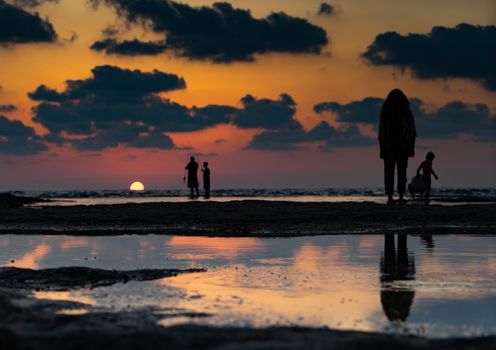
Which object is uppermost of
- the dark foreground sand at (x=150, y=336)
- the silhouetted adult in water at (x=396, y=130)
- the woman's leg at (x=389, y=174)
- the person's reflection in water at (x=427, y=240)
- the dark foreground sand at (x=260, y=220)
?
the silhouetted adult in water at (x=396, y=130)

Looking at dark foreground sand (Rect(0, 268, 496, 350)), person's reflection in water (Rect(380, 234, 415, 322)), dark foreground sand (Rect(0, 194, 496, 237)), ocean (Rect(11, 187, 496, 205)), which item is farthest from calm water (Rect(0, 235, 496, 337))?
ocean (Rect(11, 187, 496, 205))

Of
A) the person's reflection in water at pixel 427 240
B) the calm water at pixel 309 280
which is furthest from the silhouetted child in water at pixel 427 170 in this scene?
the calm water at pixel 309 280

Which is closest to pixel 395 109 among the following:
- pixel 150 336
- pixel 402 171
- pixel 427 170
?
pixel 402 171

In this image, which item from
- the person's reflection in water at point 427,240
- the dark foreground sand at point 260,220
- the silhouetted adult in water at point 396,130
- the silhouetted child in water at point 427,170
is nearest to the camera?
the person's reflection in water at point 427,240

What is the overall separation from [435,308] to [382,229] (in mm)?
10962

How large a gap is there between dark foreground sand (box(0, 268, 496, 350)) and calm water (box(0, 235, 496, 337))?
1.48 ft

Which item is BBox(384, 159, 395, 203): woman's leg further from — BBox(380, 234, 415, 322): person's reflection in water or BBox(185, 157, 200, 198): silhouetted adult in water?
BBox(185, 157, 200, 198): silhouetted adult in water

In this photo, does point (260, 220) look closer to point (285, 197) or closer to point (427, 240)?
point (427, 240)

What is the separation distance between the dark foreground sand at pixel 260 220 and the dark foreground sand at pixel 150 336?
1050 centimetres

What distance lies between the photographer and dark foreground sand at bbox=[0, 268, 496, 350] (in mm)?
5789

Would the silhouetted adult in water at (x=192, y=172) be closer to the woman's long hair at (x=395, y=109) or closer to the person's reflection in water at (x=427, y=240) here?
the woman's long hair at (x=395, y=109)

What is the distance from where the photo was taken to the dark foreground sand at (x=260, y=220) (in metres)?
18.6

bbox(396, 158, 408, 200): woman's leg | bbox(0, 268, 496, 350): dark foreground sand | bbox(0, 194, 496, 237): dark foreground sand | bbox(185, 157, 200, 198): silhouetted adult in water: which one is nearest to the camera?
bbox(0, 268, 496, 350): dark foreground sand

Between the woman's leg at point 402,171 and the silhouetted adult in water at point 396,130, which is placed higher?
the silhouetted adult in water at point 396,130
